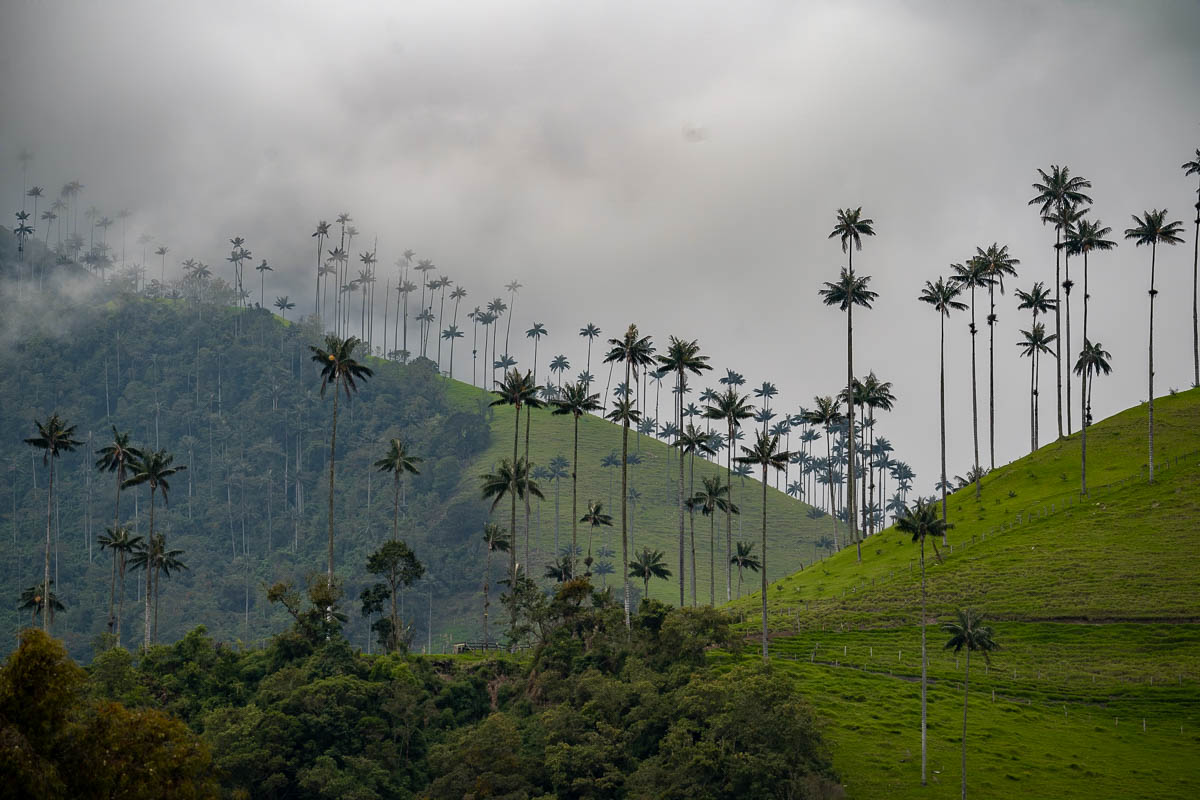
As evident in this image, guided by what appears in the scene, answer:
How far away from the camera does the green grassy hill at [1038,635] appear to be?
77.5 meters

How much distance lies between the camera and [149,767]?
44406mm

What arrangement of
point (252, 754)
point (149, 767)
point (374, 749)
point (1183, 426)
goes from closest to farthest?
1. point (149, 767)
2. point (252, 754)
3. point (374, 749)
4. point (1183, 426)

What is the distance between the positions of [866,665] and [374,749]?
46.4 metres

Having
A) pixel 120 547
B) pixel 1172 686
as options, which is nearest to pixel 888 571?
pixel 1172 686

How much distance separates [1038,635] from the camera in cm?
10131

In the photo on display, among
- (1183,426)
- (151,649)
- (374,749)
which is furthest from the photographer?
(1183,426)

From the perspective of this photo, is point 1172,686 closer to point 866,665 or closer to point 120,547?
point 866,665

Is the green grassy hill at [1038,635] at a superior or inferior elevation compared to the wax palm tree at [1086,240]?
inferior

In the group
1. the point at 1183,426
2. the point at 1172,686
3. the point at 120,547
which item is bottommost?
the point at 1172,686

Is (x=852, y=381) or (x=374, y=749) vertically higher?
(x=852, y=381)

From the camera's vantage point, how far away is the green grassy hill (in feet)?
254

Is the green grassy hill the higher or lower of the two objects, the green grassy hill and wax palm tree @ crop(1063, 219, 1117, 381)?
the lower

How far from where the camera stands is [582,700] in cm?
8812

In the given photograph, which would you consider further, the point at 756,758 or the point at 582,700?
the point at 582,700
